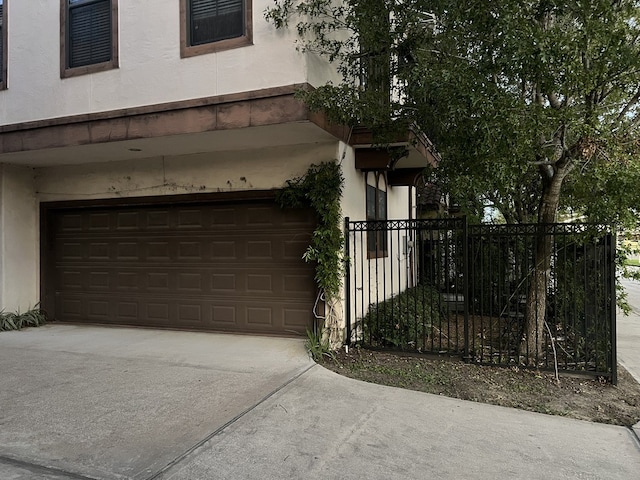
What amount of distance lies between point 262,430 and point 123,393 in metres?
1.88

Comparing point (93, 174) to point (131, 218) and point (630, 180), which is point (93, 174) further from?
point (630, 180)

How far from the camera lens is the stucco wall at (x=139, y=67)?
234 inches

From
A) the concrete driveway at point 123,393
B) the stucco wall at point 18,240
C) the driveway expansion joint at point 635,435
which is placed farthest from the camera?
the stucco wall at point 18,240

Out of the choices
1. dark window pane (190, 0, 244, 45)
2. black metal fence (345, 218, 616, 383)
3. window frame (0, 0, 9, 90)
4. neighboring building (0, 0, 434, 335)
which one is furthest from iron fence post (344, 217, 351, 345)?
window frame (0, 0, 9, 90)

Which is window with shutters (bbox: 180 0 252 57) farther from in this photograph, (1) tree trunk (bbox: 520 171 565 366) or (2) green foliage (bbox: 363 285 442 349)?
(1) tree trunk (bbox: 520 171 565 366)

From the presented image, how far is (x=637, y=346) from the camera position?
8008 mm

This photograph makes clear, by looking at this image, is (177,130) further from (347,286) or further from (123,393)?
(123,393)

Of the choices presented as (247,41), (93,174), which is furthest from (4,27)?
(247,41)

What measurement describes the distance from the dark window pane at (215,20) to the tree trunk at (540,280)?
15.7 ft

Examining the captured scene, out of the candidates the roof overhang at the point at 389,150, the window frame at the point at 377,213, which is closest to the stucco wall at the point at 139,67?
the roof overhang at the point at 389,150

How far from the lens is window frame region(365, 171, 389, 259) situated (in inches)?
329

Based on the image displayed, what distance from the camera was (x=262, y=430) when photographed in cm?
401

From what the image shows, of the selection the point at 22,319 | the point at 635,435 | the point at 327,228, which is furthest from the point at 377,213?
the point at 22,319

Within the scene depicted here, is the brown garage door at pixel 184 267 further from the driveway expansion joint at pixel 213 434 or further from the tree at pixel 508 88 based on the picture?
the tree at pixel 508 88
